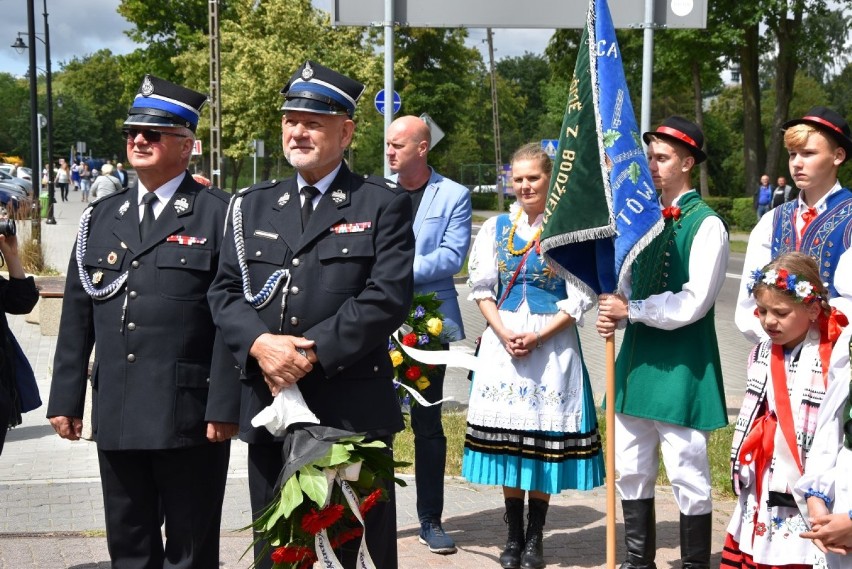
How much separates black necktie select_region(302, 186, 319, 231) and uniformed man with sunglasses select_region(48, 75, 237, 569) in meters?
0.51

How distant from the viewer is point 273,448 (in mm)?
4152

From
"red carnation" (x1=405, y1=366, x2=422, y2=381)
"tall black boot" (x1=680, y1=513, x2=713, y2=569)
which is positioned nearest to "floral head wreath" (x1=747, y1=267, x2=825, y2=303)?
"tall black boot" (x1=680, y1=513, x2=713, y2=569)

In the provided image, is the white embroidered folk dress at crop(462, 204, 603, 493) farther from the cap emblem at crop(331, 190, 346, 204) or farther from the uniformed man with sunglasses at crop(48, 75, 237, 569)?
the cap emblem at crop(331, 190, 346, 204)

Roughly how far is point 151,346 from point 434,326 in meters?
1.91

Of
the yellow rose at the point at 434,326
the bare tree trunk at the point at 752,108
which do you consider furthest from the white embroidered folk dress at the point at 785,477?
the bare tree trunk at the point at 752,108

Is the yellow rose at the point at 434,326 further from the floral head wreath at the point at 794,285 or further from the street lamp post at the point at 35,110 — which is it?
the street lamp post at the point at 35,110

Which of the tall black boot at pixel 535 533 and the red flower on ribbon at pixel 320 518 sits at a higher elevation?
the red flower on ribbon at pixel 320 518

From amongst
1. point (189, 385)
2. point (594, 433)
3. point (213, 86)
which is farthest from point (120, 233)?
point (213, 86)

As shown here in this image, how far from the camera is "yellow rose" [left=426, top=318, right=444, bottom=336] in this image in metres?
5.94

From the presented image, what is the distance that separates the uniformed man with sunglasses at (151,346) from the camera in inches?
172

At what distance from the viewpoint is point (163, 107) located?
4.46 metres

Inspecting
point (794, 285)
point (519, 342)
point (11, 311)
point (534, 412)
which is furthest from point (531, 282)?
point (11, 311)

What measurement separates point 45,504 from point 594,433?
3221 mm

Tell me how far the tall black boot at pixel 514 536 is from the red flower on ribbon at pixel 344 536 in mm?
1888
